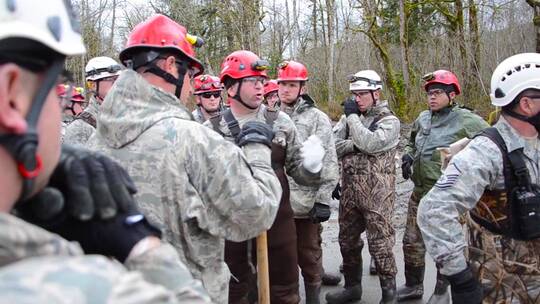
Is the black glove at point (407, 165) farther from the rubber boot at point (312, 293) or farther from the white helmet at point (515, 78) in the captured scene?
the white helmet at point (515, 78)

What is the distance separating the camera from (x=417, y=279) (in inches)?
219

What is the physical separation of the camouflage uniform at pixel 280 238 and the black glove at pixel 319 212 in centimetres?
63

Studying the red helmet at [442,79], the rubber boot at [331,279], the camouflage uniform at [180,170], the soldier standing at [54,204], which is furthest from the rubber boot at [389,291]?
the soldier standing at [54,204]

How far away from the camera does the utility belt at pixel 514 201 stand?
2908mm

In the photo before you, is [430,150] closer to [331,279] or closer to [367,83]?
[367,83]

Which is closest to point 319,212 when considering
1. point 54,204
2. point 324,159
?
point 324,159

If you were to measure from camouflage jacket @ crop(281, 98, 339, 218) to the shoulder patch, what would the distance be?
2.12 metres

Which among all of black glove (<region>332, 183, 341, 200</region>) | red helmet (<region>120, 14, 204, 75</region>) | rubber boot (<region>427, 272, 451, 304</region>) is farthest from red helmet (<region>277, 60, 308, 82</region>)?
red helmet (<region>120, 14, 204, 75</region>)

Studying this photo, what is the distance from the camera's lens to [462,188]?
117 inches

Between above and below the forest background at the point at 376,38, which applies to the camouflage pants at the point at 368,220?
below

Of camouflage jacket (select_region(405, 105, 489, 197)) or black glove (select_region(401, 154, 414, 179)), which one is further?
black glove (select_region(401, 154, 414, 179))

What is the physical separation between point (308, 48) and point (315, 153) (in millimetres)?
25260

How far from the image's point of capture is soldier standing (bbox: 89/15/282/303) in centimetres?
236

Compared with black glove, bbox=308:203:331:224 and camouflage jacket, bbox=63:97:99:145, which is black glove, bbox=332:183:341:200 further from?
camouflage jacket, bbox=63:97:99:145
